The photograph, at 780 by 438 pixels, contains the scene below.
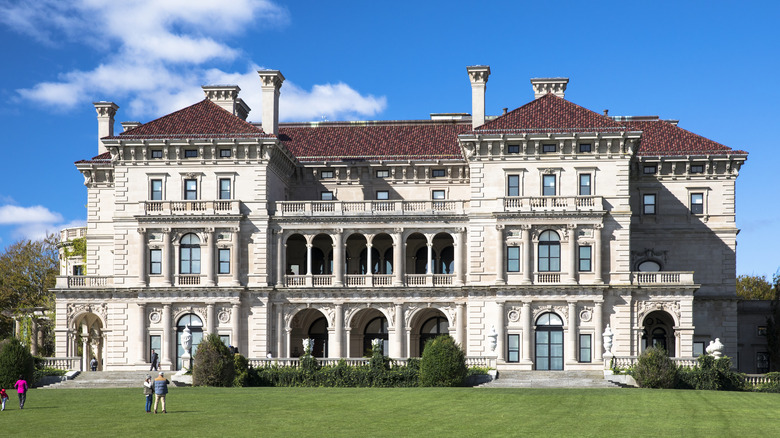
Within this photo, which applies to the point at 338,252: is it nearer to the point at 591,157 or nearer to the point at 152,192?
the point at 152,192

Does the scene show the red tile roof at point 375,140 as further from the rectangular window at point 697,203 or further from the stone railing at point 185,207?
the rectangular window at point 697,203

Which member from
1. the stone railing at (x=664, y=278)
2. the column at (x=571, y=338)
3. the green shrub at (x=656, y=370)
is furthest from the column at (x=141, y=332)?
the green shrub at (x=656, y=370)

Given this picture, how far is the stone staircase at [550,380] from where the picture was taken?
190 feet

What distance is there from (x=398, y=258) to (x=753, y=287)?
167 feet

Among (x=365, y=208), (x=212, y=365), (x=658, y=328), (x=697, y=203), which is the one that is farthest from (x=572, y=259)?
(x=212, y=365)

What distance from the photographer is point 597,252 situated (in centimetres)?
6838

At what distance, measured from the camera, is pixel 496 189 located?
69.9 metres

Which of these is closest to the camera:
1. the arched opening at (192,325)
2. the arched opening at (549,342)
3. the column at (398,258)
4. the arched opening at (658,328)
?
the arched opening at (549,342)

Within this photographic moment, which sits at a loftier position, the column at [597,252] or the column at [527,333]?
the column at [597,252]

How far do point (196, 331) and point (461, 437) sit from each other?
39.7 m

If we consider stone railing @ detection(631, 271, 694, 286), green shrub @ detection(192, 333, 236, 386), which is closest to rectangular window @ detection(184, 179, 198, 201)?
green shrub @ detection(192, 333, 236, 386)

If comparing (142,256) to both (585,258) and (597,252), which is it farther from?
(597,252)

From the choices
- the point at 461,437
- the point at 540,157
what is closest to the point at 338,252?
the point at 540,157

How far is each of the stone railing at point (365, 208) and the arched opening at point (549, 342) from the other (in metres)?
8.80
